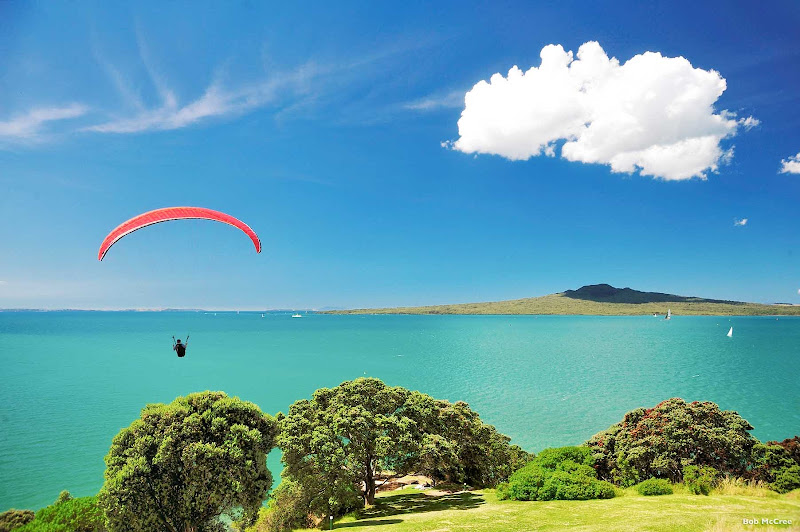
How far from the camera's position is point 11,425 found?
131 ft

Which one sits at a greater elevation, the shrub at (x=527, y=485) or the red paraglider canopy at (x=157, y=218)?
the red paraglider canopy at (x=157, y=218)

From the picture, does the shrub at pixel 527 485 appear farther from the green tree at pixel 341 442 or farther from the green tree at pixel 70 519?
the green tree at pixel 70 519

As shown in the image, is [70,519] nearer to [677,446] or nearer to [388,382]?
[677,446]

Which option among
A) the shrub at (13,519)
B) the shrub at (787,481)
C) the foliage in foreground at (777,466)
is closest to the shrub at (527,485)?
the foliage in foreground at (777,466)

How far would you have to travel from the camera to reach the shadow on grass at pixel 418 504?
17.8 metres

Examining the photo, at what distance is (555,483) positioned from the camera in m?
16.9

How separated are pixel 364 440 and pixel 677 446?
15.9 m

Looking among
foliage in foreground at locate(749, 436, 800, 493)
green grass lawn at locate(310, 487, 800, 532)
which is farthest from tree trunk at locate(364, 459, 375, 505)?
foliage in foreground at locate(749, 436, 800, 493)

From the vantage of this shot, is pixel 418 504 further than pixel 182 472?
Yes

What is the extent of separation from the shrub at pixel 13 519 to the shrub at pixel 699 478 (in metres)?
29.6

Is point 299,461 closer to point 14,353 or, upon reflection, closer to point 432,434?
point 432,434

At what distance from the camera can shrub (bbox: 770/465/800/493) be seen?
17453mm

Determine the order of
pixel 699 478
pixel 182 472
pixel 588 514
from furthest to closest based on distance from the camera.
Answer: pixel 699 478, pixel 182 472, pixel 588 514

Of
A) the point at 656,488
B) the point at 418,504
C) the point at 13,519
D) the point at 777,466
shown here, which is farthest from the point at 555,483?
the point at 13,519
